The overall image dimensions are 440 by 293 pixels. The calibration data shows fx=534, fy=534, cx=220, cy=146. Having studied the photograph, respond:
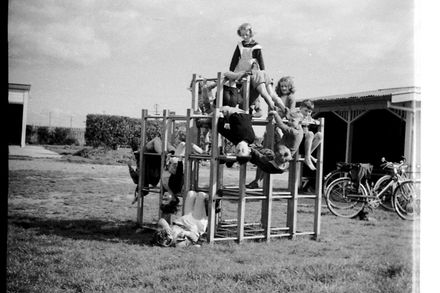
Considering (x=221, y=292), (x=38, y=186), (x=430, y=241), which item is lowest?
(x=221, y=292)

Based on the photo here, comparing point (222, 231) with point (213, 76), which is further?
point (222, 231)

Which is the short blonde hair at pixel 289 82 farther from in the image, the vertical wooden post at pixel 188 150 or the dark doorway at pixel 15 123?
the dark doorway at pixel 15 123

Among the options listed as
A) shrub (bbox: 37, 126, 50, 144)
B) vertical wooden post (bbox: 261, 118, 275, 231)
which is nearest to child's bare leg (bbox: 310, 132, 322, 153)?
vertical wooden post (bbox: 261, 118, 275, 231)

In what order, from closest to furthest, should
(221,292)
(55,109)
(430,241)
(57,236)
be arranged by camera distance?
(55,109), (221,292), (430,241), (57,236)

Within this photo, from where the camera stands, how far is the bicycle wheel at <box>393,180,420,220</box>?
10.5 ft

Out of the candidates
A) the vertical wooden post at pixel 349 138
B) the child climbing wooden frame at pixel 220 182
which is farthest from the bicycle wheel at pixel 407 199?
the vertical wooden post at pixel 349 138

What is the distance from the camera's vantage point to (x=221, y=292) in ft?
8.51

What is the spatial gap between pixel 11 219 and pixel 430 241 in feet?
7.01

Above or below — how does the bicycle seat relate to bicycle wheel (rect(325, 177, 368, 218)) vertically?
above

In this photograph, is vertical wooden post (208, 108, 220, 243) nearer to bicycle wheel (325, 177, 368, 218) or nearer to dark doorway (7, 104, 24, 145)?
dark doorway (7, 104, 24, 145)

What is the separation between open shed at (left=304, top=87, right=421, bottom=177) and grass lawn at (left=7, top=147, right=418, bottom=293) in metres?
0.53

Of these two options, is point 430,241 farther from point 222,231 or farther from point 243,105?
point 222,231

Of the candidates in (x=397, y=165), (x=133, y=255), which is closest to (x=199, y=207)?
(x=133, y=255)

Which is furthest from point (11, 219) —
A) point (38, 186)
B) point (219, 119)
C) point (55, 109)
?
point (219, 119)
